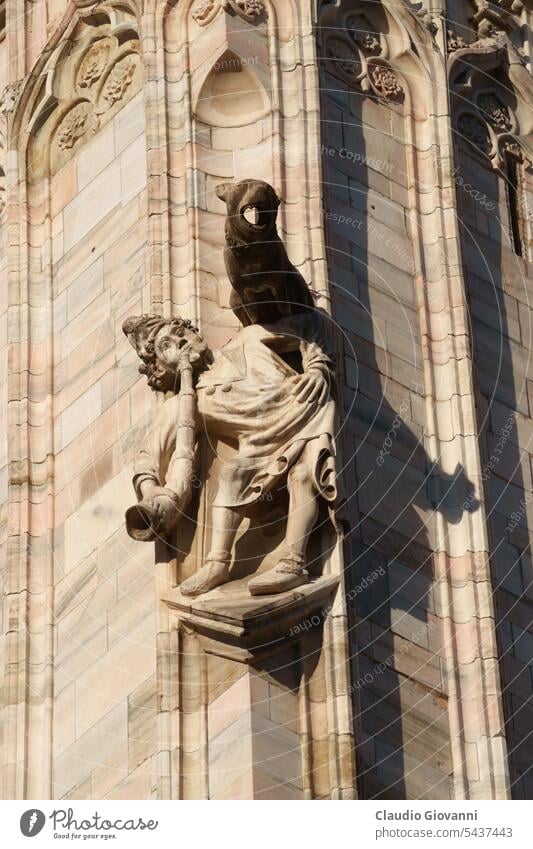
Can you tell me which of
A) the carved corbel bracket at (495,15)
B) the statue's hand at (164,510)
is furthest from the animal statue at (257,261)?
the carved corbel bracket at (495,15)

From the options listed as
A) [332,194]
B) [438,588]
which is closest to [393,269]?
[332,194]

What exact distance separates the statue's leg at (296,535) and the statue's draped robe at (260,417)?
0.06m

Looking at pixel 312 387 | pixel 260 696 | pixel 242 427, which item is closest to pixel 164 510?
pixel 242 427

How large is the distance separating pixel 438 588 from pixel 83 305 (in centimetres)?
370

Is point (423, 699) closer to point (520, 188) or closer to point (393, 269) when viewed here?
point (393, 269)

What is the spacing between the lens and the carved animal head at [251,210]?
24984 millimetres

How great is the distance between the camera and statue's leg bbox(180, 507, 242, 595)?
24.5 m

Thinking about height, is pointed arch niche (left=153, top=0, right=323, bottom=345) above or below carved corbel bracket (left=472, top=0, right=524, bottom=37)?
below

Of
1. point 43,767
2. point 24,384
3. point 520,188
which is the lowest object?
point 43,767

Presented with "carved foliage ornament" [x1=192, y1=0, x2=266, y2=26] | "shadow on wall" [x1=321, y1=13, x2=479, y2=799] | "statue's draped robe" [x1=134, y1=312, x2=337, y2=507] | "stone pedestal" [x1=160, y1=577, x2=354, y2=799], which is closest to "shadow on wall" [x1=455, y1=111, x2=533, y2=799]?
"shadow on wall" [x1=321, y1=13, x2=479, y2=799]

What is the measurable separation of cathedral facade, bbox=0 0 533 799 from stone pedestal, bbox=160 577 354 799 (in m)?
0.02

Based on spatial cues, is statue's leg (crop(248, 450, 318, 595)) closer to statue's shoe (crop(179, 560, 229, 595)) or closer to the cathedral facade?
the cathedral facade

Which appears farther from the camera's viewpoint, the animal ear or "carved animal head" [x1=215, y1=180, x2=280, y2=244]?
the animal ear

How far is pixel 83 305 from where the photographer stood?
27828mm
